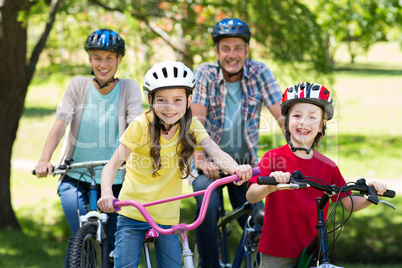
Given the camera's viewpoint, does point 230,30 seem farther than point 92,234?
Yes

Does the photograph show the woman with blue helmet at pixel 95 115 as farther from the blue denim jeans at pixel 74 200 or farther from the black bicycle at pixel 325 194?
the black bicycle at pixel 325 194

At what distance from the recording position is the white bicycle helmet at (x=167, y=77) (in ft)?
11.5

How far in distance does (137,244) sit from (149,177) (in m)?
0.45

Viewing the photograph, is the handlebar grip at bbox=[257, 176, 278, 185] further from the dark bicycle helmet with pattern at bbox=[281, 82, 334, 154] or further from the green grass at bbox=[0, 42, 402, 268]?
the green grass at bbox=[0, 42, 402, 268]

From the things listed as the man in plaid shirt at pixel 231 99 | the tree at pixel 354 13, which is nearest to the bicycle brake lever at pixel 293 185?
the man in plaid shirt at pixel 231 99

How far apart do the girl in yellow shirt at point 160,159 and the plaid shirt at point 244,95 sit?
87 cm

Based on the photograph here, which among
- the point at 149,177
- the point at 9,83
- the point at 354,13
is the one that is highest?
the point at 354,13

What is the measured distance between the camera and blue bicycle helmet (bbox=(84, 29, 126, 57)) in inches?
171

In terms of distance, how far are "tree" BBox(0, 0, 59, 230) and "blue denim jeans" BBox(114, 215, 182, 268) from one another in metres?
5.09

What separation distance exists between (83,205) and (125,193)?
0.76 metres

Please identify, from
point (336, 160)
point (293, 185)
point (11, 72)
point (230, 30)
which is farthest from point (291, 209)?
point (336, 160)

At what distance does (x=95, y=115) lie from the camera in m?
4.30

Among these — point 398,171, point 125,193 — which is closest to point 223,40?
point 125,193

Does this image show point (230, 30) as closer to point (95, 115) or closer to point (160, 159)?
point (95, 115)
